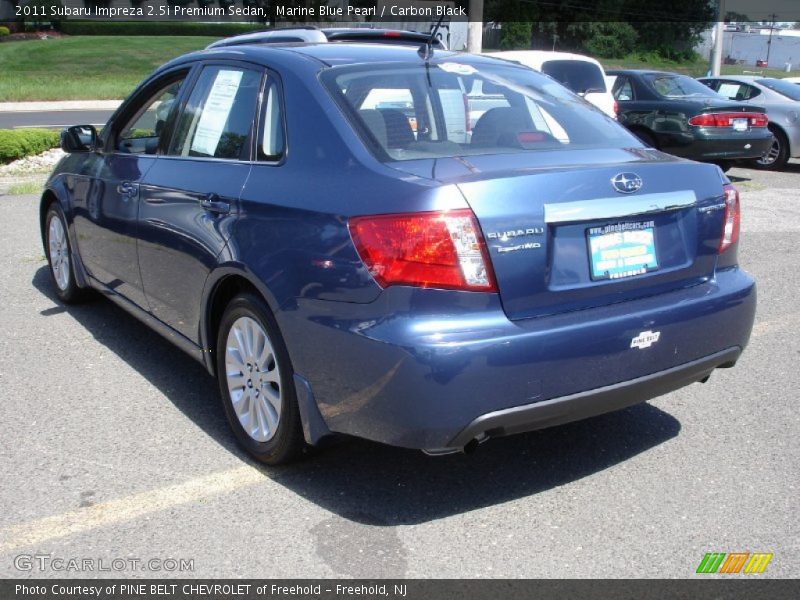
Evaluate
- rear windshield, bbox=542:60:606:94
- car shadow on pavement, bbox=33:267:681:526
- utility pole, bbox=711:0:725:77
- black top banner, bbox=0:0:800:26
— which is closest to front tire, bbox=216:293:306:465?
car shadow on pavement, bbox=33:267:681:526

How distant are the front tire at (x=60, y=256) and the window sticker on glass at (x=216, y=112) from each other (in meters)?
1.91

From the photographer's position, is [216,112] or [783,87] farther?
[783,87]

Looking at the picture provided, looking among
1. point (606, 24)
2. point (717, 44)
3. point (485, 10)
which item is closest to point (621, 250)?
point (717, 44)

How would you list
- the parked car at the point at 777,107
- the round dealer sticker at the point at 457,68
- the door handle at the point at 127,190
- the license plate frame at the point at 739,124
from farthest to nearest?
the parked car at the point at 777,107, the license plate frame at the point at 739,124, the door handle at the point at 127,190, the round dealer sticker at the point at 457,68

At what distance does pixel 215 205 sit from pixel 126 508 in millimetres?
1302

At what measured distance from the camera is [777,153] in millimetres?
14820

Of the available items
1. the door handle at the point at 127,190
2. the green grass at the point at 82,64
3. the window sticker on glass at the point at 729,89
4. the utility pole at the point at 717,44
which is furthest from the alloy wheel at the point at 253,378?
the green grass at the point at 82,64

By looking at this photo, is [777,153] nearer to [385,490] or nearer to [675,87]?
[675,87]

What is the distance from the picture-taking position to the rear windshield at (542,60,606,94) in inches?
469

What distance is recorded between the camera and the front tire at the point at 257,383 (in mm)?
3586

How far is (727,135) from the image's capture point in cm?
1223

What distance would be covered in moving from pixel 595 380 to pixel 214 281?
66.0 inches
